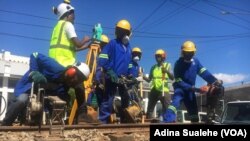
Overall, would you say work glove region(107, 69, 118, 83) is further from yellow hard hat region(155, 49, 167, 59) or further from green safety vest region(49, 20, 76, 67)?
yellow hard hat region(155, 49, 167, 59)

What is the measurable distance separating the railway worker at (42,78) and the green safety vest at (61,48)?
0.26 meters

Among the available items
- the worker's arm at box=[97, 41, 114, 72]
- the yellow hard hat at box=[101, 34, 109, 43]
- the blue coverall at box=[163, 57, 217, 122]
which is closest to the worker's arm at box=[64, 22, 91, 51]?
the worker's arm at box=[97, 41, 114, 72]

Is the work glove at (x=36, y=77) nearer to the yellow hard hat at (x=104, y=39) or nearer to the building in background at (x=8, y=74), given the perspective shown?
the yellow hard hat at (x=104, y=39)

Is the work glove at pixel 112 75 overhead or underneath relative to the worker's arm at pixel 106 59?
underneath

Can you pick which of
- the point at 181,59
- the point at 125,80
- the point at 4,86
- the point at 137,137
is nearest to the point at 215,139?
the point at 137,137

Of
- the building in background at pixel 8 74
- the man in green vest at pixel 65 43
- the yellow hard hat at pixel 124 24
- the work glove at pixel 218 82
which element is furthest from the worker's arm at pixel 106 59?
A: the building in background at pixel 8 74

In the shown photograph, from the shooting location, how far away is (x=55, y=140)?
4.72 metres

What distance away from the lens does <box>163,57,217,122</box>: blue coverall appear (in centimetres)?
812

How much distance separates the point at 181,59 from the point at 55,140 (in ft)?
14.4

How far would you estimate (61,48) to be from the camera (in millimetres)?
6141

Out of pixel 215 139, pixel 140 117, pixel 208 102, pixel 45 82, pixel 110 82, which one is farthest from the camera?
pixel 208 102

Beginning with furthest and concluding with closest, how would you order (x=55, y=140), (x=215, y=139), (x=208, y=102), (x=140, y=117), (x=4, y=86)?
(x=4, y=86) → (x=208, y=102) → (x=140, y=117) → (x=215, y=139) → (x=55, y=140)

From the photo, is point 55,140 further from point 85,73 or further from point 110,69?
point 110,69

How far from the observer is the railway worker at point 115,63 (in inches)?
273
